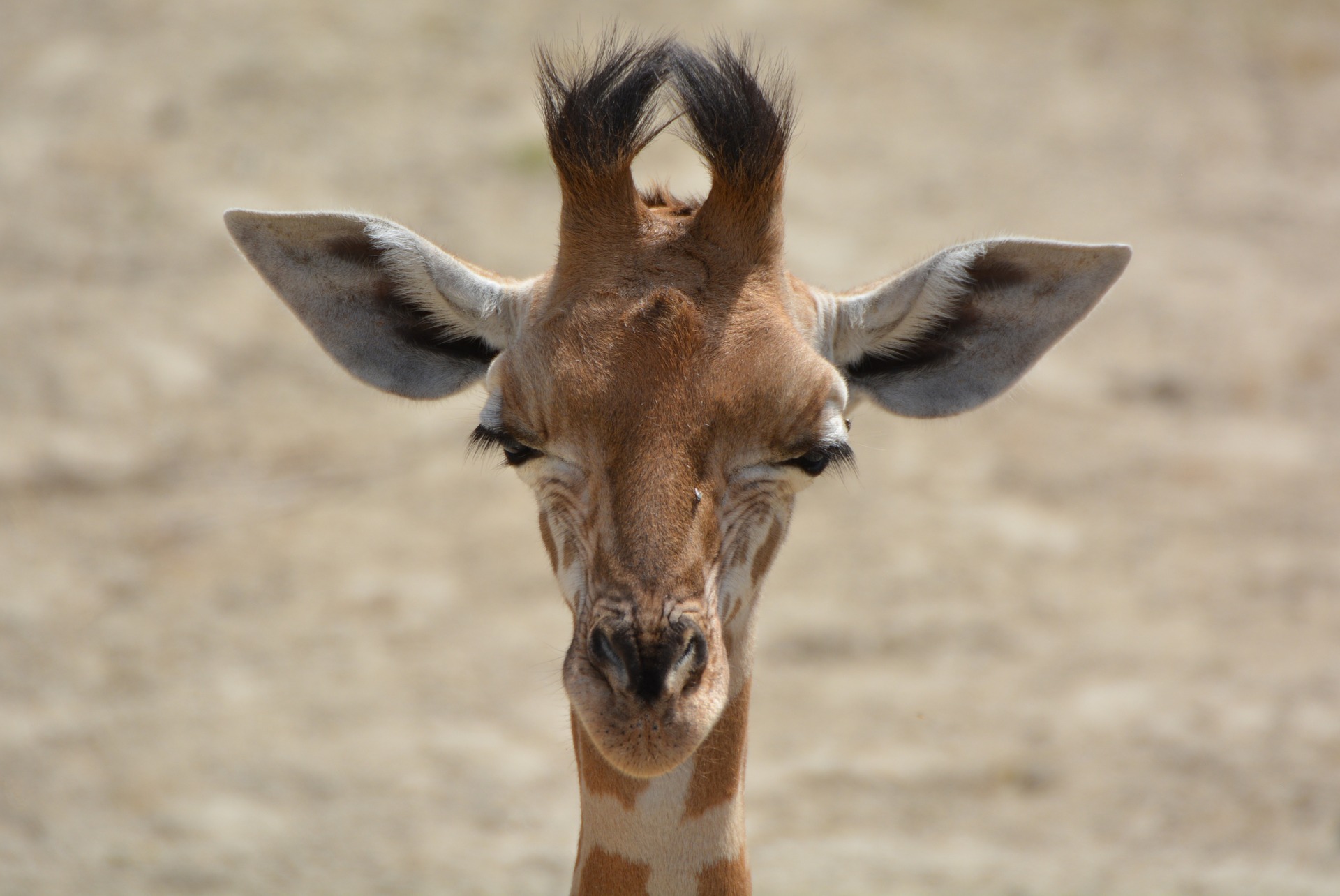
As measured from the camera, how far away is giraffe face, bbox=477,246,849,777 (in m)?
4.09

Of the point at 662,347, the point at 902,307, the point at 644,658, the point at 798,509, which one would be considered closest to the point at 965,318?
the point at 902,307

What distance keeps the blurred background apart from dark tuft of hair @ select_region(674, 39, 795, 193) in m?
4.96

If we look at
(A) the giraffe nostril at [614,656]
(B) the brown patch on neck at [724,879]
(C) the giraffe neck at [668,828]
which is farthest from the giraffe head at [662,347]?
(B) the brown patch on neck at [724,879]

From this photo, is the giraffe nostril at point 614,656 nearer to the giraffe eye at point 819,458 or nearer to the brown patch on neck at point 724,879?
the giraffe eye at point 819,458

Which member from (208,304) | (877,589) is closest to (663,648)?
(877,589)

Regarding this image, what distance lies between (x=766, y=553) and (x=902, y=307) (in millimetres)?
1125

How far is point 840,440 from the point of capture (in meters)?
4.70

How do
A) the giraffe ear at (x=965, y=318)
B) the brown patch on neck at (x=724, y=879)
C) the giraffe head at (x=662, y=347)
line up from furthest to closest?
the giraffe ear at (x=965, y=318) < the brown patch on neck at (x=724, y=879) < the giraffe head at (x=662, y=347)

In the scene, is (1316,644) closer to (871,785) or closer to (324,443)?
(871,785)

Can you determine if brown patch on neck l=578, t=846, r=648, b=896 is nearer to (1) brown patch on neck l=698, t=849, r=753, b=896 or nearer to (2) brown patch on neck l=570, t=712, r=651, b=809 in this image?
(1) brown patch on neck l=698, t=849, r=753, b=896

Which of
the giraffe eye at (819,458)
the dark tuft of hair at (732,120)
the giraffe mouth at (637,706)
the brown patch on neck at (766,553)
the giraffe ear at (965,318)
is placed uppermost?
the dark tuft of hair at (732,120)

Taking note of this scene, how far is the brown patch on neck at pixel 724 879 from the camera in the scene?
15.6 ft

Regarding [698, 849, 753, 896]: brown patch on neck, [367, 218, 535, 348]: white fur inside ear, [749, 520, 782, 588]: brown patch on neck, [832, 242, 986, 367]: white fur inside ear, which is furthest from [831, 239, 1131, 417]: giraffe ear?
[698, 849, 753, 896]: brown patch on neck

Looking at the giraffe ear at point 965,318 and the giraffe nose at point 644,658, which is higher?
the giraffe ear at point 965,318
